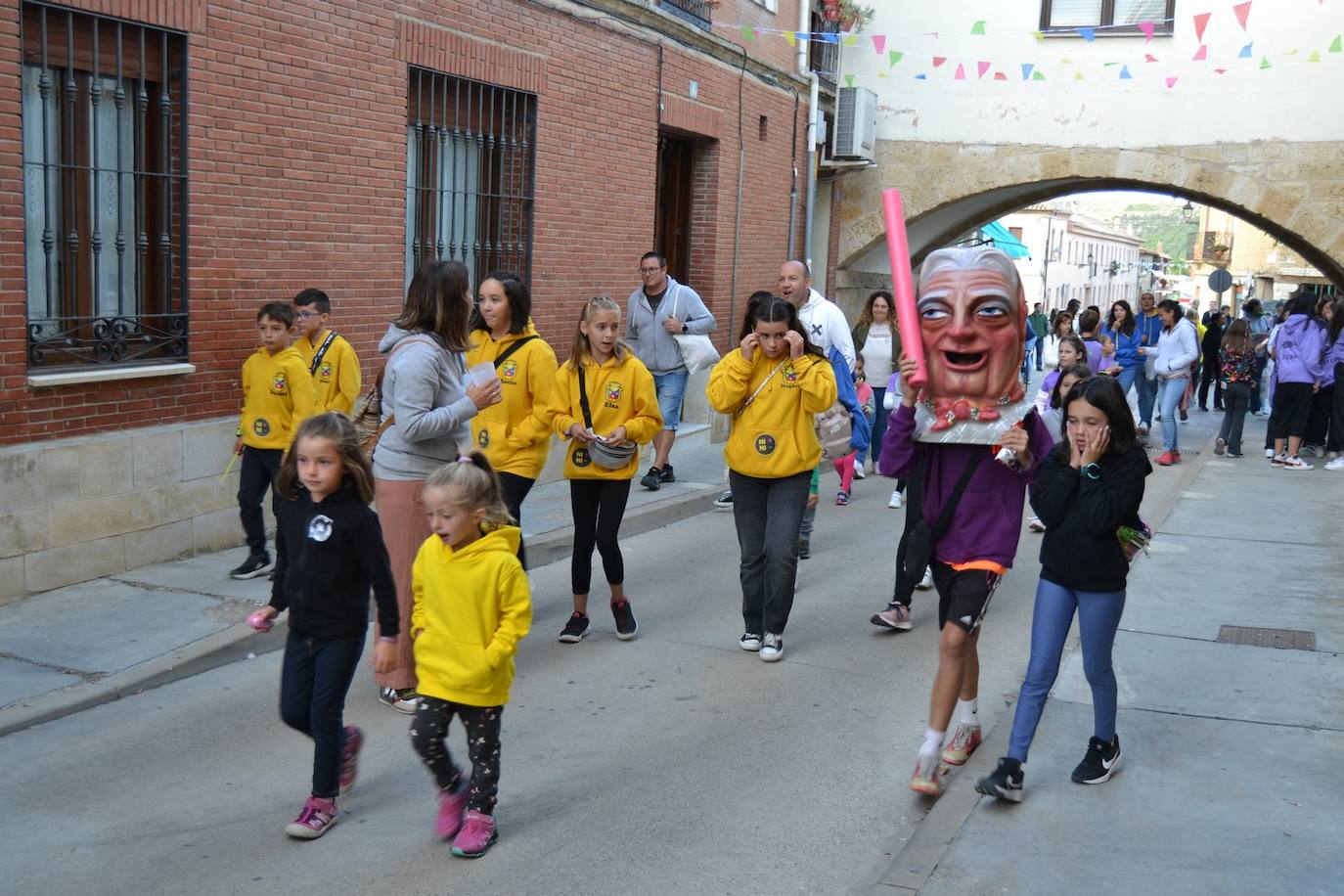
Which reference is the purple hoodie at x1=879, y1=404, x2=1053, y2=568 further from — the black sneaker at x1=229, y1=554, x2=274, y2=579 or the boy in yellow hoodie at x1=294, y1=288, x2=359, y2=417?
the black sneaker at x1=229, y1=554, x2=274, y2=579

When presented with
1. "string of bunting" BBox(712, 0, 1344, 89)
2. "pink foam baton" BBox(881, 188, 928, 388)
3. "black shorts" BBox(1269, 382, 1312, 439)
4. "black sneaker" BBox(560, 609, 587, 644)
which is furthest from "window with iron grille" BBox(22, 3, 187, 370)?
"black shorts" BBox(1269, 382, 1312, 439)

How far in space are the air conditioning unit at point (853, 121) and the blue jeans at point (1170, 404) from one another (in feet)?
19.7

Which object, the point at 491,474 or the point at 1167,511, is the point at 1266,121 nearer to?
the point at 1167,511

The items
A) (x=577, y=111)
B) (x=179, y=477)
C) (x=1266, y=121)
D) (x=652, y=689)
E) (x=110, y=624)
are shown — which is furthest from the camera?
(x=1266, y=121)

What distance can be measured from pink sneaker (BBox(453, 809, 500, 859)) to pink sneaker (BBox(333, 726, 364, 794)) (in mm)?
537

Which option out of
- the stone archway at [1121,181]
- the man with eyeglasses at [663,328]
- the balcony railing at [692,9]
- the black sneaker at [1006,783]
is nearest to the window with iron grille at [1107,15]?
the stone archway at [1121,181]

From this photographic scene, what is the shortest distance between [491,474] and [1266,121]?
52.4 feet

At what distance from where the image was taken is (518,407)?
6793 mm

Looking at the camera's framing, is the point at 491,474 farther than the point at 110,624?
No

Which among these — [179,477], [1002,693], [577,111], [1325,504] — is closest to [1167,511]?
[1325,504]

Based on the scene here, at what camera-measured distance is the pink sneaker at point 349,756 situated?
486 cm

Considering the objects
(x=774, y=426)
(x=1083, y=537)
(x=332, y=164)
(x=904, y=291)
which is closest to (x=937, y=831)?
(x=1083, y=537)

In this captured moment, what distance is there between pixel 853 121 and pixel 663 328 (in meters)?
7.93

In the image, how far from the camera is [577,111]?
12.7 m
